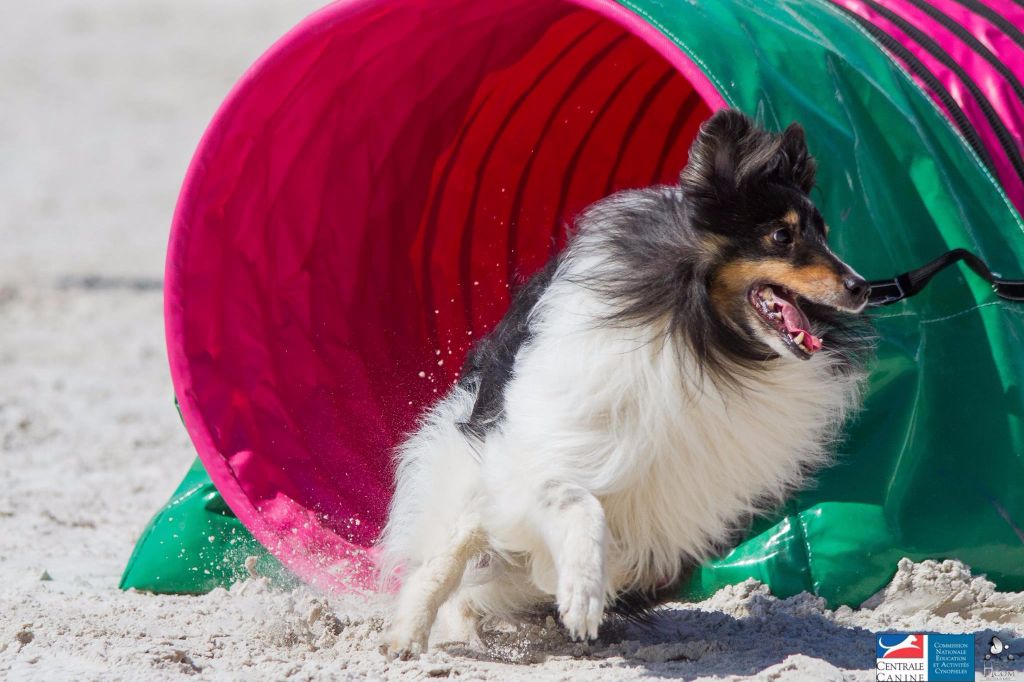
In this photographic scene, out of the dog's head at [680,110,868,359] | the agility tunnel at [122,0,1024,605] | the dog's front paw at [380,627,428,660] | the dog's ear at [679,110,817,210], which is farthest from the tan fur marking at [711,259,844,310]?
the dog's front paw at [380,627,428,660]

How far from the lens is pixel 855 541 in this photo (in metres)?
4.06

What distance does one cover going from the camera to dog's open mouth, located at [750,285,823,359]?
343 centimetres

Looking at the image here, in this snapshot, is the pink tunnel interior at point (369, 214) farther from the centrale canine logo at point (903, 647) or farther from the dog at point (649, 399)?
the centrale canine logo at point (903, 647)

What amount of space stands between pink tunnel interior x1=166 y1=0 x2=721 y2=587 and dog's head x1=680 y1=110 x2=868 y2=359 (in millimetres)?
565

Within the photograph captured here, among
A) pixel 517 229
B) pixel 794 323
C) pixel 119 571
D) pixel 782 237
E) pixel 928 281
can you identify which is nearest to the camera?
pixel 782 237

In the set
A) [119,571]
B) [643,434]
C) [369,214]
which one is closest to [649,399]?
[643,434]

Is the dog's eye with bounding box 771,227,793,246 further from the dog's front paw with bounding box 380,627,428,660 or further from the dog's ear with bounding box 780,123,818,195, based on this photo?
the dog's front paw with bounding box 380,627,428,660

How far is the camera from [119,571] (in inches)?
191

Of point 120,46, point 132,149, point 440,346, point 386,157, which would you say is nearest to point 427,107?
point 386,157

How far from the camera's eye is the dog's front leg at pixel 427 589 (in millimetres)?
3701

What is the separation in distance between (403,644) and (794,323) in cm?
139

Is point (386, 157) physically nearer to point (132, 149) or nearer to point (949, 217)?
point (949, 217)

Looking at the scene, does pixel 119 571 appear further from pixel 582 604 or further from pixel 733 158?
pixel 733 158

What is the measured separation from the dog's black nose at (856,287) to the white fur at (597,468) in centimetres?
28
